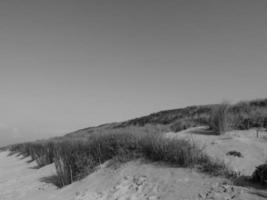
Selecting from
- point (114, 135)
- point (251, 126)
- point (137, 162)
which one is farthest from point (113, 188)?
point (251, 126)

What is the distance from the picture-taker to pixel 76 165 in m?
6.54

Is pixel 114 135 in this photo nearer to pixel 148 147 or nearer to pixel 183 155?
pixel 148 147

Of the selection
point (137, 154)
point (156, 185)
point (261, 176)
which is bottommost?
point (156, 185)

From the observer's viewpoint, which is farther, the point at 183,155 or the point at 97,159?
the point at 97,159

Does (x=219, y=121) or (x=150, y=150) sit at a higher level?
(x=219, y=121)

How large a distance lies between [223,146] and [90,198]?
3453 millimetres

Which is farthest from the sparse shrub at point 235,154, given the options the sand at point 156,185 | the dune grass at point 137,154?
the dune grass at point 137,154

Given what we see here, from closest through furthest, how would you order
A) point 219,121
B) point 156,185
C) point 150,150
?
point 156,185, point 150,150, point 219,121

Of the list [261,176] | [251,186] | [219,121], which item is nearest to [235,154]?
[261,176]

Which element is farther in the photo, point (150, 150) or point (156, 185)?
point (150, 150)

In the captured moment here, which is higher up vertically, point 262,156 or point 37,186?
point 262,156

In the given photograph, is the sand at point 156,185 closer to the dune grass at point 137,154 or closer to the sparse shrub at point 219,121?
the dune grass at point 137,154

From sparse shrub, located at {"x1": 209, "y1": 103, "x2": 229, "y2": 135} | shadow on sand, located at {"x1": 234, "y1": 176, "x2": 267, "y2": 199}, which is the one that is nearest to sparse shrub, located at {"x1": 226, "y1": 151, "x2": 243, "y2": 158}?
shadow on sand, located at {"x1": 234, "y1": 176, "x2": 267, "y2": 199}

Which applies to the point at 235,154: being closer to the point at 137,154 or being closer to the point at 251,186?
the point at 251,186
